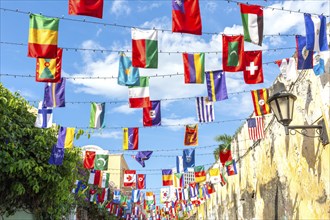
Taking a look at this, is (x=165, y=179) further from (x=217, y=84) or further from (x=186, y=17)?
(x=186, y=17)

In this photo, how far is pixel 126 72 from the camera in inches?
346

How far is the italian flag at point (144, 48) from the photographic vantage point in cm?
770

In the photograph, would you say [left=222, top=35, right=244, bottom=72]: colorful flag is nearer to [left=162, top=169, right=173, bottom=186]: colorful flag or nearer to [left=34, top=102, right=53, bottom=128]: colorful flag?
[left=34, top=102, right=53, bottom=128]: colorful flag

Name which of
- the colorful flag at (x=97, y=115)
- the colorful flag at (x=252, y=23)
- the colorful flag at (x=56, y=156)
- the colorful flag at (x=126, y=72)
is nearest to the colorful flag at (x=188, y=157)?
the colorful flag at (x=97, y=115)

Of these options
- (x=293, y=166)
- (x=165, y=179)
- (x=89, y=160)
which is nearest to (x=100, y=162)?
(x=89, y=160)

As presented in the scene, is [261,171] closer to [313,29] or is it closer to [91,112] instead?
[91,112]

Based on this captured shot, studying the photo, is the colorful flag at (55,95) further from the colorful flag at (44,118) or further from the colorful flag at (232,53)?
the colorful flag at (232,53)

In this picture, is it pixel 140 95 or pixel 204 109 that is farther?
pixel 204 109

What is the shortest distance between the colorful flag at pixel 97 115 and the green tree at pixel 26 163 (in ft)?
5.13

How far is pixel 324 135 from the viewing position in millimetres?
8992

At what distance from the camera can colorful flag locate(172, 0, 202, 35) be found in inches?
274

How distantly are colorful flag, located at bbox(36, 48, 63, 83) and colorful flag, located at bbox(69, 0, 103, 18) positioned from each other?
6.24ft

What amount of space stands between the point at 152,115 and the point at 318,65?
467 centimetres

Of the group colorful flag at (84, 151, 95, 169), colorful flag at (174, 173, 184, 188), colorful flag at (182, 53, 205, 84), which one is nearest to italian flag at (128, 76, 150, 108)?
colorful flag at (182, 53, 205, 84)
